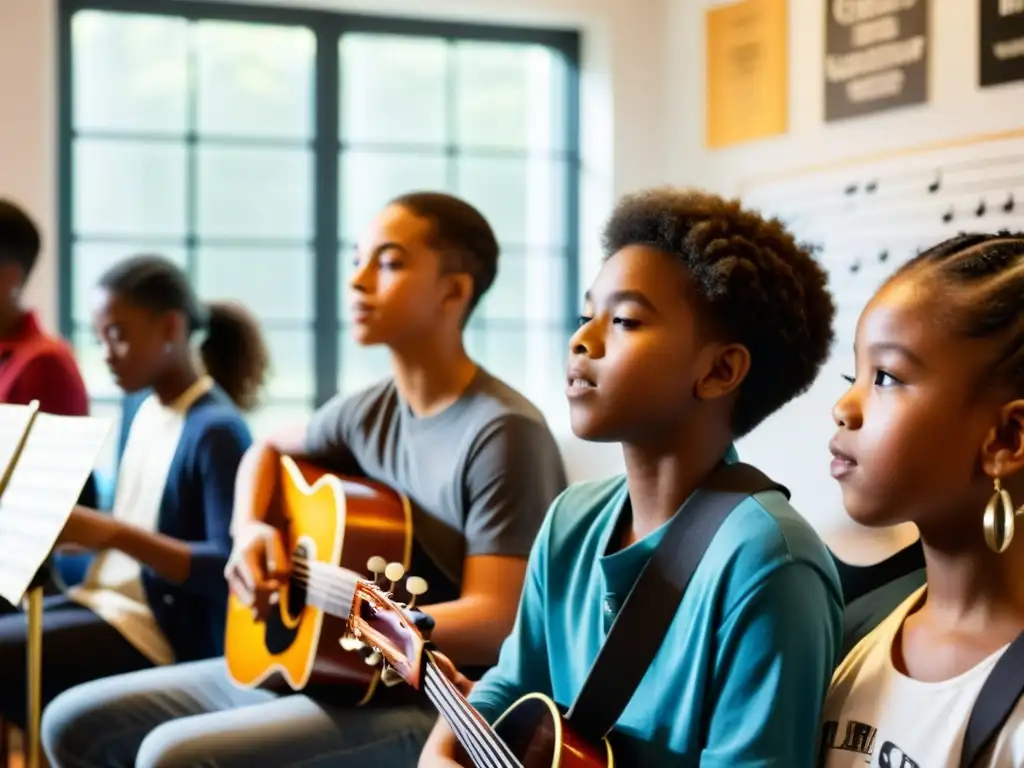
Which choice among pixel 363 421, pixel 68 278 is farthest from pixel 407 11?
pixel 363 421

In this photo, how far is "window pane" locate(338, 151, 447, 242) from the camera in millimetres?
3812

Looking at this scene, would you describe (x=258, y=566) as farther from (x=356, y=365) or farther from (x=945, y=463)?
(x=356, y=365)

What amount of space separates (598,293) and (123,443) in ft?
5.19

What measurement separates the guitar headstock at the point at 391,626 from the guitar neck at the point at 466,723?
0.08 feet

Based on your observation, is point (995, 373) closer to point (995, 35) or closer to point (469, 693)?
point (469, 693)

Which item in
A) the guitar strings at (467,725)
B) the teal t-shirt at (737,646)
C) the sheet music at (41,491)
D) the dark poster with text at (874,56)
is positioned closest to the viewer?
the teal t-shirt at (737,646)

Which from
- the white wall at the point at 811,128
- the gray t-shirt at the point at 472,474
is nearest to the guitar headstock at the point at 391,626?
the gray t-shirt at the point at 472,474

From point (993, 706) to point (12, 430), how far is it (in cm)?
146

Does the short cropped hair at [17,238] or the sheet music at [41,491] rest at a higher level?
the short cropped hair at [17,238]

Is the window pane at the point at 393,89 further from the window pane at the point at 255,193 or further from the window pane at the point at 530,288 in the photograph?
the window pane at the point at 530,288

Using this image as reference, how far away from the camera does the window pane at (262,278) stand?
372 centimetres

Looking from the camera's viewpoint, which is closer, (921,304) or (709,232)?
(921,304)

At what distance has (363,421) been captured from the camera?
2.10m

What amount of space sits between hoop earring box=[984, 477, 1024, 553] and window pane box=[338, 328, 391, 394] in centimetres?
292
